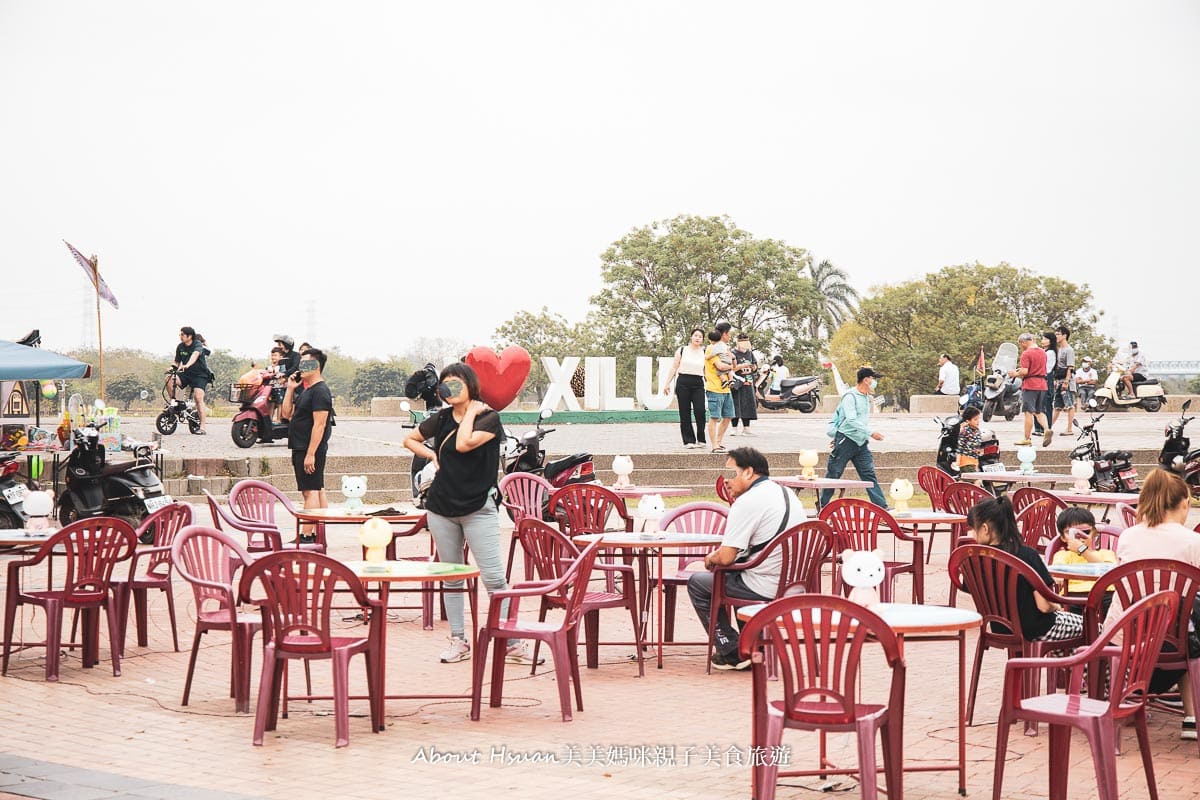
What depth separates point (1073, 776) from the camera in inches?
222

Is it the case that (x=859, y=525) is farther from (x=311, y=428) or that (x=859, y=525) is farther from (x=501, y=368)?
(x=501, y=368)

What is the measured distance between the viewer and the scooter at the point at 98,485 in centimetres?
1383

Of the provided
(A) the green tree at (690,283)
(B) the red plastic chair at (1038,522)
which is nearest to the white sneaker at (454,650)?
(B) the red plastic chair at (1038,522)

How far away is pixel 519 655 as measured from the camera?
8.38m

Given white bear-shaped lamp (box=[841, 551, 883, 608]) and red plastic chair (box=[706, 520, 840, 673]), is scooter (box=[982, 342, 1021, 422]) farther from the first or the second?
white bear-shaped lamp (box=[841, 551, 883, 608])

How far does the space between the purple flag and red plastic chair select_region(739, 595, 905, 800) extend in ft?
61.0

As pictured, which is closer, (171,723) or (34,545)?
(171,723)

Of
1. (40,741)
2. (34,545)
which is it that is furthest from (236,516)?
(40,741)

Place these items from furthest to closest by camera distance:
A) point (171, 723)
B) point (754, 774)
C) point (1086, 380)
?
point (1086, 380) → point (171, 723) → point (754, 774)

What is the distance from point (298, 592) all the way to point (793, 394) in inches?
1286

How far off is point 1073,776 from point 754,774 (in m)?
1.42

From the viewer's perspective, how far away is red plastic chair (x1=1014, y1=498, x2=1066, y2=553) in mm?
9766

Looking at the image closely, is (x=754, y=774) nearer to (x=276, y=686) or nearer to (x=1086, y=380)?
(x=276, y=686)

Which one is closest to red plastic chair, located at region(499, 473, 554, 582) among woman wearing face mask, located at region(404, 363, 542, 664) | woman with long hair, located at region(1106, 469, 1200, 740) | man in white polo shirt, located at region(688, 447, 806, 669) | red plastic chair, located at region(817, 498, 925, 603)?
red plastic chair, located at region(817, 498, 925, 603)
